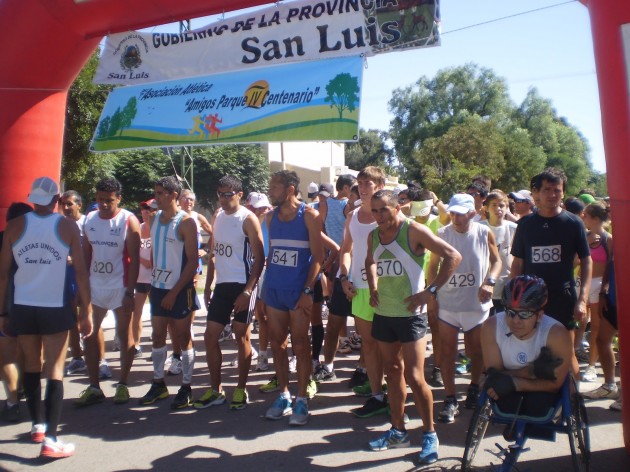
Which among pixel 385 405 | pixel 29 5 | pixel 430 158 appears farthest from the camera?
pixel 430 158

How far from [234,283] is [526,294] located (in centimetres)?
293

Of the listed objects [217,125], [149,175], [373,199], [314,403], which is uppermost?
[149,175]

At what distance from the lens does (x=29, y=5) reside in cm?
624

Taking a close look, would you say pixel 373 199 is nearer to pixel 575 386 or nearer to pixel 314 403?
pixel 575 386

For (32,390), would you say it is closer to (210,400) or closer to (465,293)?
(210,400)

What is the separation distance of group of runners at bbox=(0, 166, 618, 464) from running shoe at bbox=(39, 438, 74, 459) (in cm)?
1

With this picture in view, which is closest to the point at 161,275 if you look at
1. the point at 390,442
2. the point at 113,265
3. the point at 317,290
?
the point at 113,265

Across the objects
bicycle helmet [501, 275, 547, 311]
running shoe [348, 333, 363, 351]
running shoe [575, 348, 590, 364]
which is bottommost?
running shoe [575, 348, 590, 364]

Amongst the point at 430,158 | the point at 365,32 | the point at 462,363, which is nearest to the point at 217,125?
the point at 365,32

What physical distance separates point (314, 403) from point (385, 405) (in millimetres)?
718

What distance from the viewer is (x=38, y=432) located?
201 inches

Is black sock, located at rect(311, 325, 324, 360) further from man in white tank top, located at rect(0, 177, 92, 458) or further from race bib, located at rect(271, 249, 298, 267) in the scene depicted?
man in white tank top, located at rect(0, 177, 92, 458)

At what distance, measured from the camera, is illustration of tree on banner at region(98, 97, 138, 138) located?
722 cm

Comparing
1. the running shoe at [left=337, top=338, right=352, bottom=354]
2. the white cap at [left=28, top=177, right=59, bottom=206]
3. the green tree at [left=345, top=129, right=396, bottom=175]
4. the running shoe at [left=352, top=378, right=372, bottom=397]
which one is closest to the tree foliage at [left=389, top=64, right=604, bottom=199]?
the green tree at [left=345, top=129, right=396, bottom=175]
